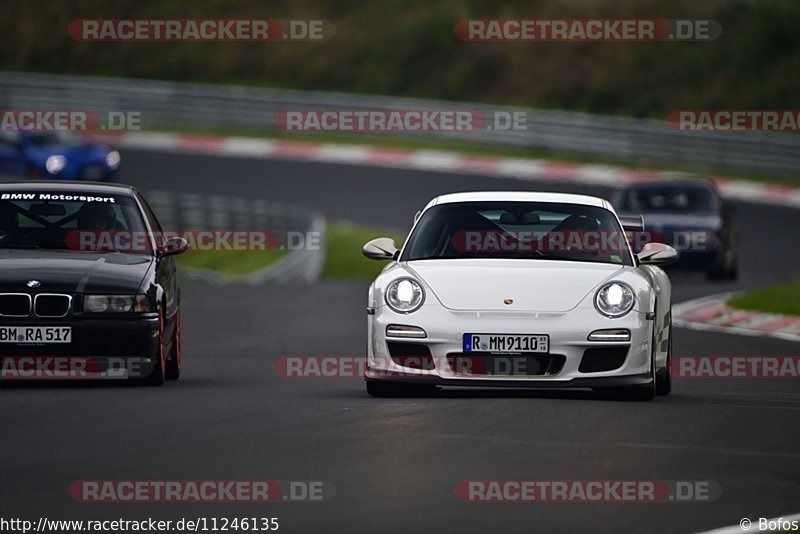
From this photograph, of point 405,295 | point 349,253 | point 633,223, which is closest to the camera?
point 405,295

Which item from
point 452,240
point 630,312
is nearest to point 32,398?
point 452,240

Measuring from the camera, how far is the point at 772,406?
11250 mm

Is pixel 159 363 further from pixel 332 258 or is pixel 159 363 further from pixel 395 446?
pixel 332 258

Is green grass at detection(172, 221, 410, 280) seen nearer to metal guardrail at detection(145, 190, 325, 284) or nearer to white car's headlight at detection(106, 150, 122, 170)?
metal guardrail at detection(145, 190, 325, 284)

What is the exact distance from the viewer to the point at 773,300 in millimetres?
19906

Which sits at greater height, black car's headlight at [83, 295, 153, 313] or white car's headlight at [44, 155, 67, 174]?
white car's headlight at [44, 155, 67, 174]

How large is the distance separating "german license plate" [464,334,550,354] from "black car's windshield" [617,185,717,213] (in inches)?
560

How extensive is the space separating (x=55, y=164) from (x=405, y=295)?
24069mm

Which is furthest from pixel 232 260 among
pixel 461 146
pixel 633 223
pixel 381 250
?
pixel 381 250

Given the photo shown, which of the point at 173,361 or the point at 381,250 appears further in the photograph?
the point at 173,361

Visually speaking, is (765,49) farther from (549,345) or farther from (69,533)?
(69,533)

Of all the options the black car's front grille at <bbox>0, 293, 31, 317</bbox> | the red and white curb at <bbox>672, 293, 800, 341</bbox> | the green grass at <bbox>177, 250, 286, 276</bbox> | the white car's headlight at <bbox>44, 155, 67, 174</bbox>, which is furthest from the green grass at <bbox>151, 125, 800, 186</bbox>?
the black car's front grille at <bbox>0, 293, 31, 317</bbox>

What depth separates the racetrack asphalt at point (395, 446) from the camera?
7195mm

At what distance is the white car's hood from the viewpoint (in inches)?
425
